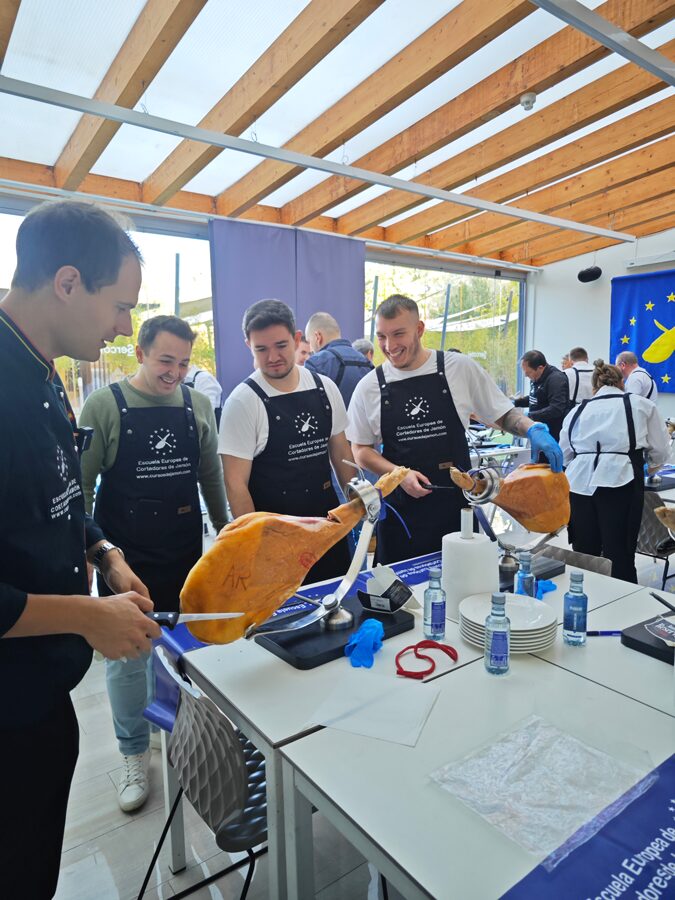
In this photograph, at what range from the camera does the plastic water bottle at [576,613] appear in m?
1.33

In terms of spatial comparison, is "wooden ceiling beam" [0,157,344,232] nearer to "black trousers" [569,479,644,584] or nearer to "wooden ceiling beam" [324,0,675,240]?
"wooden ceiling beam" [324,0,675,240]

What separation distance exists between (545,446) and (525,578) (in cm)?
46

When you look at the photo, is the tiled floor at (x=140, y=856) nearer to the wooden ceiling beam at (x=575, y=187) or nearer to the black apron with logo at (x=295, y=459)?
the black apron with logo at (x=295, y=459)

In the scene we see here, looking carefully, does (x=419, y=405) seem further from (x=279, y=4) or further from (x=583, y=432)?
(x=279, y=4)

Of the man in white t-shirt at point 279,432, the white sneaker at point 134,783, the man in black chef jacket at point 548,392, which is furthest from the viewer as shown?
the man in black chef jacket at point 548,392

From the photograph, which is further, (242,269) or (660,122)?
(242,269)

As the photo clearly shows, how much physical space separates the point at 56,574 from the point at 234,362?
4274 mm

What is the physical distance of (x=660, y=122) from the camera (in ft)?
14.7

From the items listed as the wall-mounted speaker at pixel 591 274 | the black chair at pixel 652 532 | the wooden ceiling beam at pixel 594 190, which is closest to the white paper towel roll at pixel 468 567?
the black chair at pixel 652 532

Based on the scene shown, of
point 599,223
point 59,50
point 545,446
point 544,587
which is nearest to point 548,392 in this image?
point 599,223

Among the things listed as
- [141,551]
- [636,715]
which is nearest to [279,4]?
[141,551]

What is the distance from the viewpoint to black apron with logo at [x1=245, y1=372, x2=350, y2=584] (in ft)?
6.93

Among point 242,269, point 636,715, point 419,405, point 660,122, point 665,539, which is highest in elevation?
point 660,122

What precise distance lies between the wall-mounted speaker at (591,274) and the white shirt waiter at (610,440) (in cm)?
501
